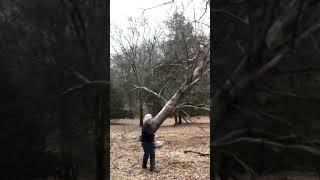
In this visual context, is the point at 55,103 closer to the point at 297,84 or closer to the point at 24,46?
the point at 24,46

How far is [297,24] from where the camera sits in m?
3.76

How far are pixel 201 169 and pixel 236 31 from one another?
5.91 metres

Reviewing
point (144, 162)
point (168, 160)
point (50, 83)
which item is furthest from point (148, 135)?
point (50, 83)

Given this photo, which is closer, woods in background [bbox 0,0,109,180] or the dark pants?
woods in background [bbox 0,0,109,180]

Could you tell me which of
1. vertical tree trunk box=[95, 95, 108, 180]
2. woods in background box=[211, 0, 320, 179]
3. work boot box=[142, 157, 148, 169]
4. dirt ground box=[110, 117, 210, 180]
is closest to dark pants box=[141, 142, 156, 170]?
work boot box=[142, 157, 148, 169]

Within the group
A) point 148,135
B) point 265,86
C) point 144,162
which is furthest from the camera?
point 144,162

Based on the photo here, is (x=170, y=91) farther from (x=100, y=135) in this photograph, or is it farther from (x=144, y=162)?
(x=100, y=135)

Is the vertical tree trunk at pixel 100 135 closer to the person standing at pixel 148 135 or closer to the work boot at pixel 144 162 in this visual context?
the person standing at pixel 148 135

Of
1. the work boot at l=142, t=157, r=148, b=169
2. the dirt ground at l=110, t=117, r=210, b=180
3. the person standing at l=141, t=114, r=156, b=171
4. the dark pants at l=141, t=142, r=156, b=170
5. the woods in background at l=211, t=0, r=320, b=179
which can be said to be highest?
the woods in background at l=211, t=0, r=320, b=179

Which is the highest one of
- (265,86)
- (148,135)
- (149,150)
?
(265,86)

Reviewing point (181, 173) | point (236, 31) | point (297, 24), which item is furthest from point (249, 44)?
point (181, 173)

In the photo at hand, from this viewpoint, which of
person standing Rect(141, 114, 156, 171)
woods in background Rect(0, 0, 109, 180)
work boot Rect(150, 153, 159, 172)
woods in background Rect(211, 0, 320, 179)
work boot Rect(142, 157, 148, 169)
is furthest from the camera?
work boot Rect(142, 157, 148, 169)

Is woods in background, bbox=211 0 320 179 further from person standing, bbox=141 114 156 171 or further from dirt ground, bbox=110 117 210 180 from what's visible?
dirt ground, bbox=110 117 210 180

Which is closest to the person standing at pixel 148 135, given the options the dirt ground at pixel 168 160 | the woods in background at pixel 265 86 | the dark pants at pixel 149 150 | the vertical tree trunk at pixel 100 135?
the dark pants at pixel 149 150
